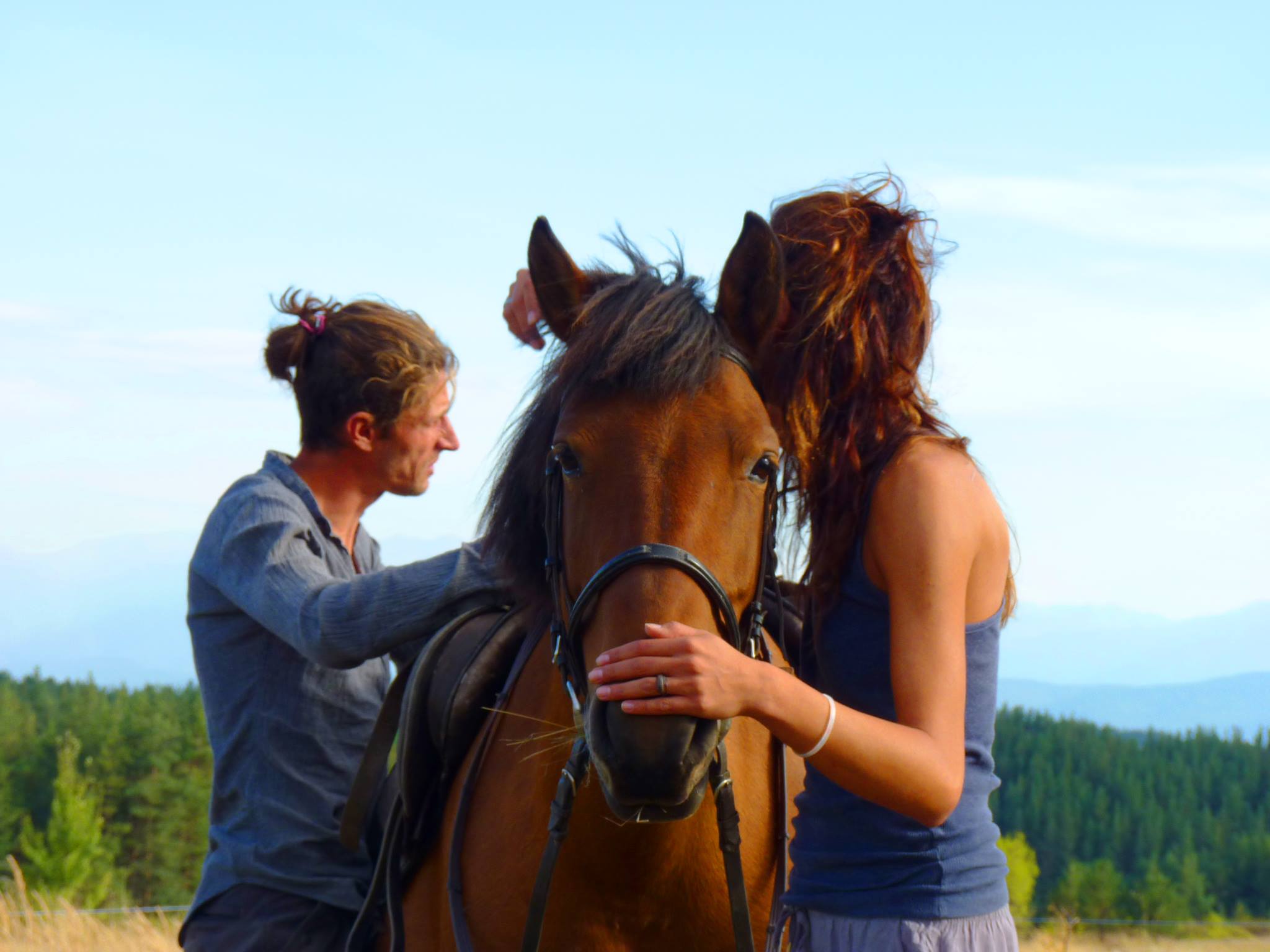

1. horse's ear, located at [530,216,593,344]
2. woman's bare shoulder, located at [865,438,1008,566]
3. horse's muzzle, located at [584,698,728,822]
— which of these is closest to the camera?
horse's muzzle, located at [584,698,728,822]

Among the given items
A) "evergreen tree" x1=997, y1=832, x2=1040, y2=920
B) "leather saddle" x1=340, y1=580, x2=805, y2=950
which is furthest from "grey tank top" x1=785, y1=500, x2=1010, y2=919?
"evergreen tree" x1=997, y1=832, x2=1040, y2=920

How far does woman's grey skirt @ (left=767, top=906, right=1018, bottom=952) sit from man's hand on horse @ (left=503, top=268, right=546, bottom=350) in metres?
1.61

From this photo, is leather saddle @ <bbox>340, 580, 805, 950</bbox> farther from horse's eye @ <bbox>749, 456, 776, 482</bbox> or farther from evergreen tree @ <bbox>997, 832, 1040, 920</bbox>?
evergreen tree @ <bbox>997, 832, 1040, 920</bbox>

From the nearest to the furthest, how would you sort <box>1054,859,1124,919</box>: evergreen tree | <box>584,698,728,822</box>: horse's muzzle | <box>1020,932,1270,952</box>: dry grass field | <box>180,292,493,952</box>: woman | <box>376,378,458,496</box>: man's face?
1. <box>584,698,728,822</box>: horse's muzzle
2. <box>180,292,493,952</box>: woman
3. <box>376,378,458,496</box>: man's face
4. <box>1020,932,1270,952</box>: dry grass field
5. <box>1054,859,1124,919</box>: evergreen tree

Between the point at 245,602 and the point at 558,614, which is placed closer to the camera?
the point at 558,614

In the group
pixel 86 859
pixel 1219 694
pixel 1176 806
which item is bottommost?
pixel 86 859

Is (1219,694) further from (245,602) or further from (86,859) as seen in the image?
(245,602)

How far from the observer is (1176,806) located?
50.4 metres

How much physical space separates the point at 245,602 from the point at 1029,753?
53398 millimetres

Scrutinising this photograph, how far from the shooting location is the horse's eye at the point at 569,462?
2350mm

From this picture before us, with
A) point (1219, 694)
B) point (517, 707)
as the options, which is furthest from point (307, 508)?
point (1219, 694)

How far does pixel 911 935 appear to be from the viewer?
6.80 feet

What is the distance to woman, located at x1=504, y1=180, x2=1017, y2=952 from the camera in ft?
6.10

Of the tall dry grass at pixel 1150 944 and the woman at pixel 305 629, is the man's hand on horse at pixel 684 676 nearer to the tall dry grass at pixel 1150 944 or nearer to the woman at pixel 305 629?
the woman at pixel 305 629
